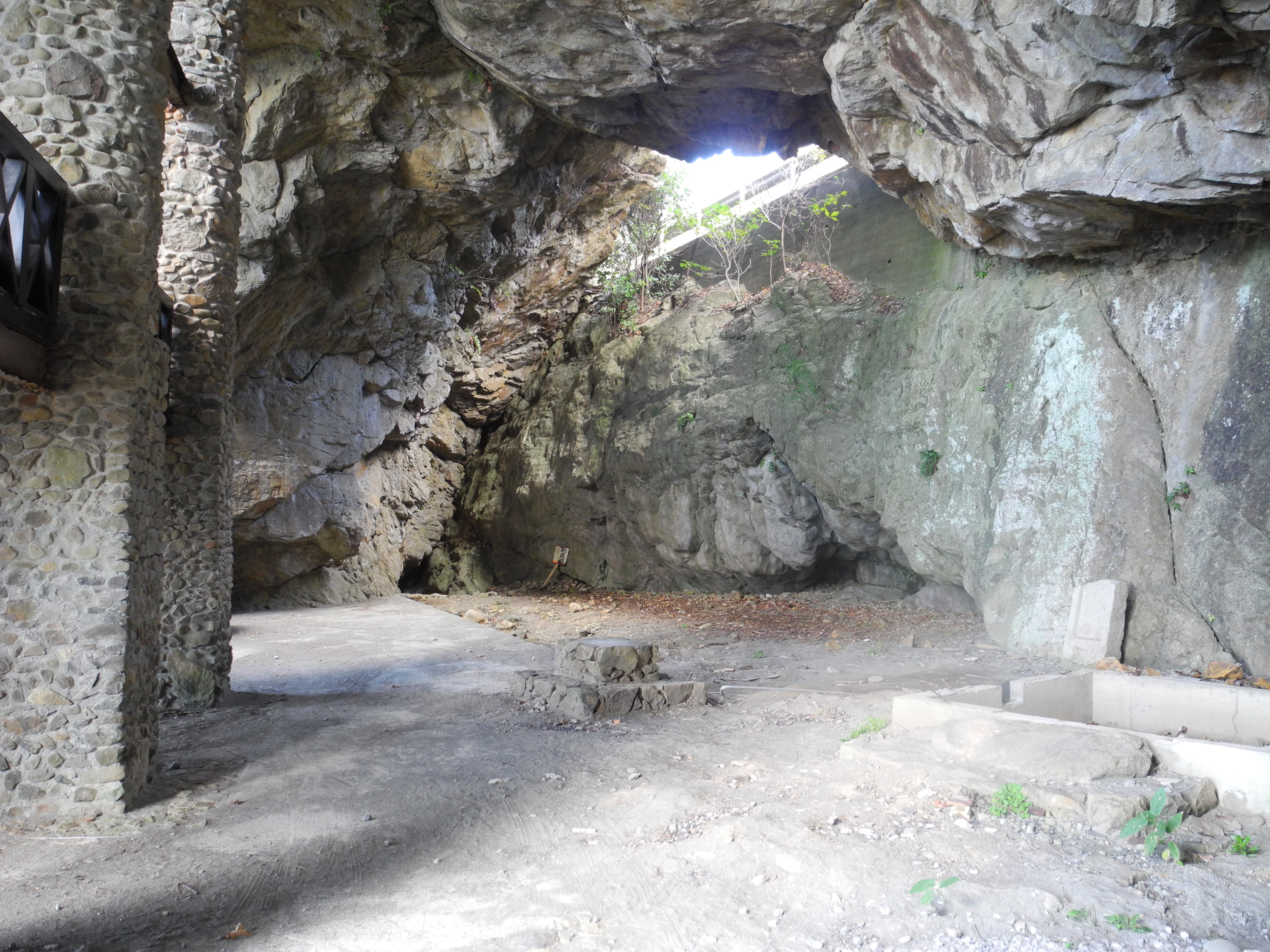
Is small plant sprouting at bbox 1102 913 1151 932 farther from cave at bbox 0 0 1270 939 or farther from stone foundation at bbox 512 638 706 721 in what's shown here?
cave at bbox 0 0 1270 939

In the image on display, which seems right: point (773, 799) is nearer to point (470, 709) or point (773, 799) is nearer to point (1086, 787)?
point (1086, 787)

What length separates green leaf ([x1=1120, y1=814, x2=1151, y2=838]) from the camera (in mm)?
4004

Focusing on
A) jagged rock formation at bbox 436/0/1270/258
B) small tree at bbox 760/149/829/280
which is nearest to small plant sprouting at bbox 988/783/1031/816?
jagged rock formation at bbox 436/0/1270/258

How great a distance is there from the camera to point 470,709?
7.59m

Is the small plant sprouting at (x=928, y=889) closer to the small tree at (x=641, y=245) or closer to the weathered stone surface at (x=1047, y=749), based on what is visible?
the weathered stone surface at (x=1047, y=749)

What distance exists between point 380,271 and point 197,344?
22.6 feet

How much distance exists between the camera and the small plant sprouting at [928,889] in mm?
3514

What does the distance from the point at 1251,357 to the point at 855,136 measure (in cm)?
485

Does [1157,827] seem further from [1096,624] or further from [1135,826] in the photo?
[1096,624]

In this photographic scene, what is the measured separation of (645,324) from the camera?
17.5 metres

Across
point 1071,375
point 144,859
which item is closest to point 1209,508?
point 1071,375

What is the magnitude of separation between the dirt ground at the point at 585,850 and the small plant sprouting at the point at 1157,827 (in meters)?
0.07

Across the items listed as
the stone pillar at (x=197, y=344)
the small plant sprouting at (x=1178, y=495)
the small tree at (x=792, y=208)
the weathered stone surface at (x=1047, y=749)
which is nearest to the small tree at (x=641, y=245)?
the small tree at (x=792, y=208)

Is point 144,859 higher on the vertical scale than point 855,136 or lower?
lower
